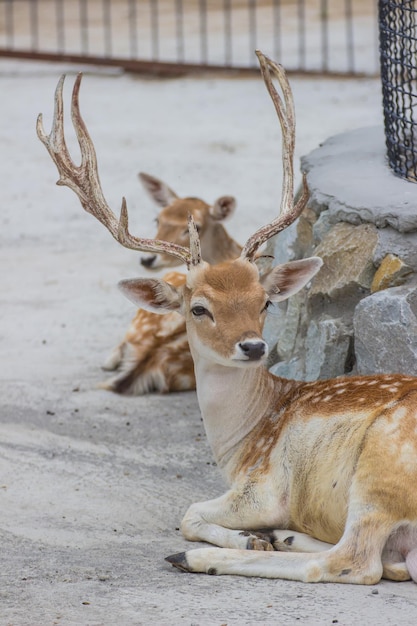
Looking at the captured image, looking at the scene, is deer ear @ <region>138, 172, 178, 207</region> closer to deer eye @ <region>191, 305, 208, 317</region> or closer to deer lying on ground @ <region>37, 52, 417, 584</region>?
deer lying on ground @ <region>37, 52, 417, 584</region>

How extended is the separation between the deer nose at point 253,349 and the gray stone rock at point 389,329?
880mm

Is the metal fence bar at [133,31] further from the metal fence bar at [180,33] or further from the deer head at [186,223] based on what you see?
the deer head at [186,223]

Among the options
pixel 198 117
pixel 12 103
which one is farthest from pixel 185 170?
pixel 12 103

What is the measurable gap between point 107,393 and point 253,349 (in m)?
2.33

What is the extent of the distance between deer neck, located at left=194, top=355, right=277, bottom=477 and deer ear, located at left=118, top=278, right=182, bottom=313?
249mm

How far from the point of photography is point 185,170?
1079cm

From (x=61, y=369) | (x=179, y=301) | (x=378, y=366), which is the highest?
(x=179, y=301)

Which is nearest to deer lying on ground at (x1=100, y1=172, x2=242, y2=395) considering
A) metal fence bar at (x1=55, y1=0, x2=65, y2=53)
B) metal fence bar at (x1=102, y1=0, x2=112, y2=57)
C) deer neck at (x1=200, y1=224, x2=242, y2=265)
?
deer neck at (x1=200, y1=224, x2=242, y2=265)

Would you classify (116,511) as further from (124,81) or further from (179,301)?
(124,81)

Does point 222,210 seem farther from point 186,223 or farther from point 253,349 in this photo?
point 253,349

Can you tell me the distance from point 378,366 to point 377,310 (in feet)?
0.82

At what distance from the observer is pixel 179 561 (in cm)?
472

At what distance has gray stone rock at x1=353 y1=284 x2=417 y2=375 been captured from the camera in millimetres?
5570

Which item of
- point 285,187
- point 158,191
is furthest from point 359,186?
point 158,191
